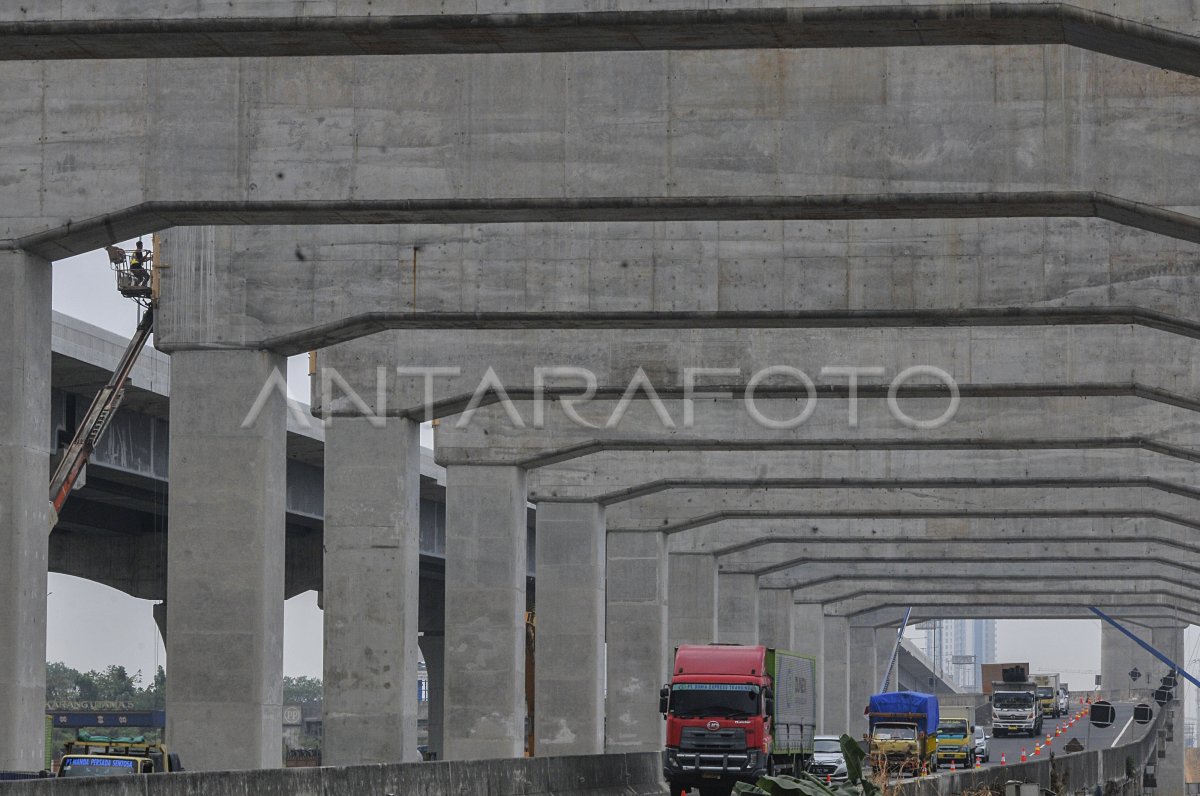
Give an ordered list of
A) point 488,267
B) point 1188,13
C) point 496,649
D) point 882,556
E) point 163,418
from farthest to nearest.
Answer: point 882,556 < point 163,418 < point 496,649 < point 488,267 < point 1188,13

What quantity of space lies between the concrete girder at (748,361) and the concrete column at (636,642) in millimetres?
19080

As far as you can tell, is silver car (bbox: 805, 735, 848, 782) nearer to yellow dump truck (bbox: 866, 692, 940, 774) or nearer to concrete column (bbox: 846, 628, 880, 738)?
yellow dump truck (bbox: 866, 692, 940, 774)

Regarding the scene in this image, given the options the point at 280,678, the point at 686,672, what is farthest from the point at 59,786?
the point at 686,672

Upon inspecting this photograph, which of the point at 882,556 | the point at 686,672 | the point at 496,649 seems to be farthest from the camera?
the point at 882,556

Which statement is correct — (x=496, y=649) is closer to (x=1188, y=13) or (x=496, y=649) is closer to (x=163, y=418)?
(x=163, y=418)

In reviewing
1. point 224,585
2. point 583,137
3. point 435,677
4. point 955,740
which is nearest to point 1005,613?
point 435,677

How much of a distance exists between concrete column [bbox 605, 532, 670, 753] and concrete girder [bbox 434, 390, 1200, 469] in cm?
1230

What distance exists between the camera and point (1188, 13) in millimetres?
17281

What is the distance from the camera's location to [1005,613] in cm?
10244

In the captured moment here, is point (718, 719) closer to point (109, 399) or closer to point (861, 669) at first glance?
point (109, 399)

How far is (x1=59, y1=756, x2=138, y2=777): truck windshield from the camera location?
78.8 feet

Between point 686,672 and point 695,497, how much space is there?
53.3 feet

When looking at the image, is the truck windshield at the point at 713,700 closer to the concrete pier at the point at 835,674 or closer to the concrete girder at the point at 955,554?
the concrete girder at the point at 955,554

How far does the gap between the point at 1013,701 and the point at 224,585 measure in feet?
230
